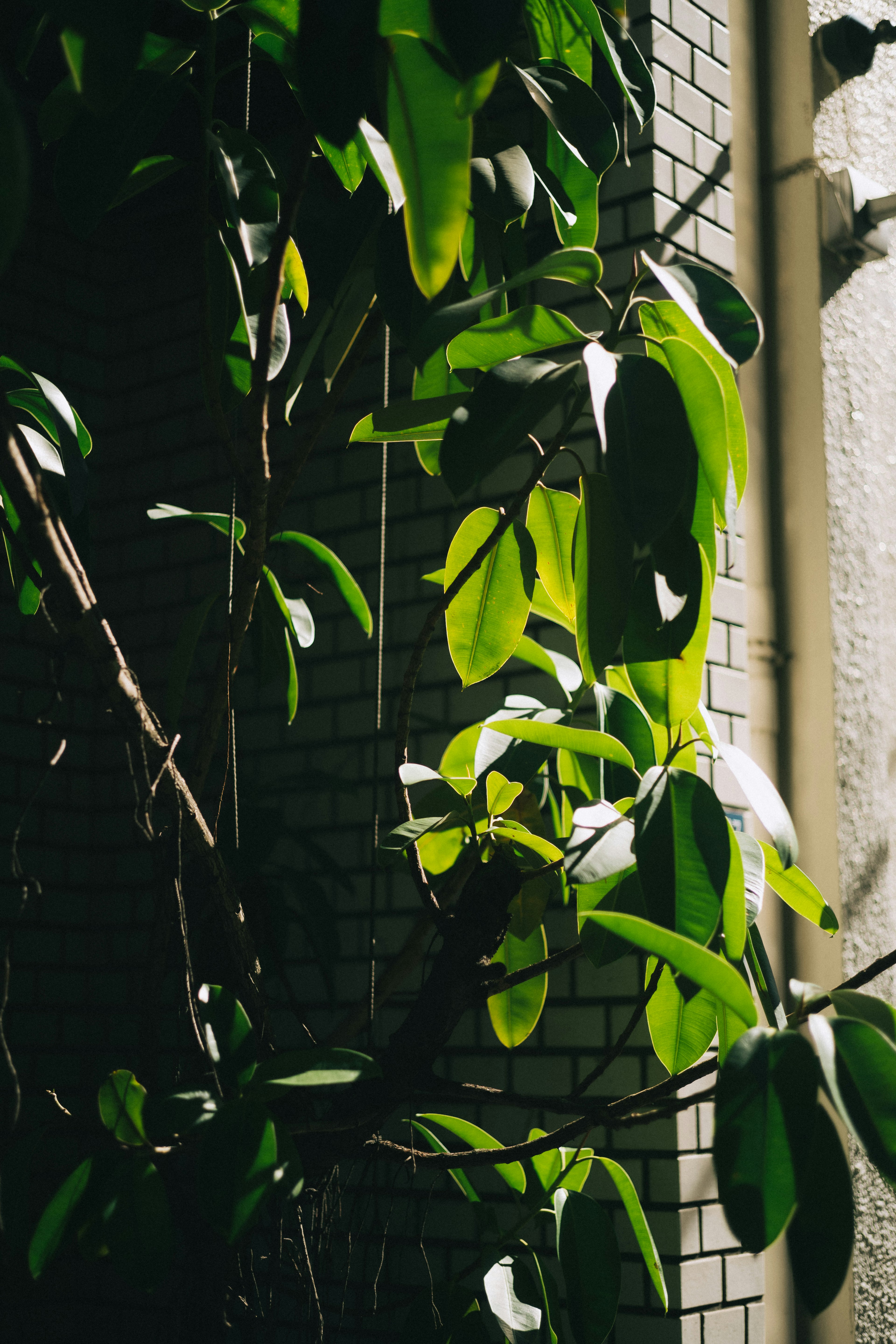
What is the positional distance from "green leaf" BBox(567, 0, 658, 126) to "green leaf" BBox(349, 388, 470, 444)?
1.48 ft

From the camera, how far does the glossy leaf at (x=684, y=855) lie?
1.17 m

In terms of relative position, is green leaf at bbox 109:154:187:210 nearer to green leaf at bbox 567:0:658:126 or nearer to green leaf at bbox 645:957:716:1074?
green leaf at bbox 567:0:658:126

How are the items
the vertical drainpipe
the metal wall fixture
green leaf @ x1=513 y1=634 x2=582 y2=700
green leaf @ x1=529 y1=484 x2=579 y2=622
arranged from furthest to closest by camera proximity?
the metal wall fixture → the vertical drainpipe → green leaf @ x1=513 y1=634 x2=582 y2=700 → green leaf @ x1=529 y1=484 x2=579 y2=622

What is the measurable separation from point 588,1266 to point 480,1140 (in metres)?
0.25

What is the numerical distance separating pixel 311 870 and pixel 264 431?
164 centimetres

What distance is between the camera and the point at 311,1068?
1.09 meters

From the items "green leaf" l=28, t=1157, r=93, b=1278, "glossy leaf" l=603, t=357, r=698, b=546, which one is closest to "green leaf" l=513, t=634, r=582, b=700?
"glossy leaf" l=603, t=357, r=698, b=546

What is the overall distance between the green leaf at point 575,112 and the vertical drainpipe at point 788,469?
1437 millimetres

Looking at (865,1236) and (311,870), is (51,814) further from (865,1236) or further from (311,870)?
(865,1236)

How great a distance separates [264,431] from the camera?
118 cm

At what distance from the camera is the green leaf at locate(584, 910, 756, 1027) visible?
97 centimetres

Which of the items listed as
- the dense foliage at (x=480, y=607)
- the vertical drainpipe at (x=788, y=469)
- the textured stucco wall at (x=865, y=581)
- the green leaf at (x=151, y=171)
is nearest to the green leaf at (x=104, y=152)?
the dense foliage at (x=480, y=607)

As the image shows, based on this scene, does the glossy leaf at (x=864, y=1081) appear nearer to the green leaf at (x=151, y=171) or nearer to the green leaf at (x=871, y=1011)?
the green leaf at (x=871, y=1011)

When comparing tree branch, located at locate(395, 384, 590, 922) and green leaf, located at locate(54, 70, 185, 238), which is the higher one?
green leaf, located at locate(54, 70, 185, 238)
